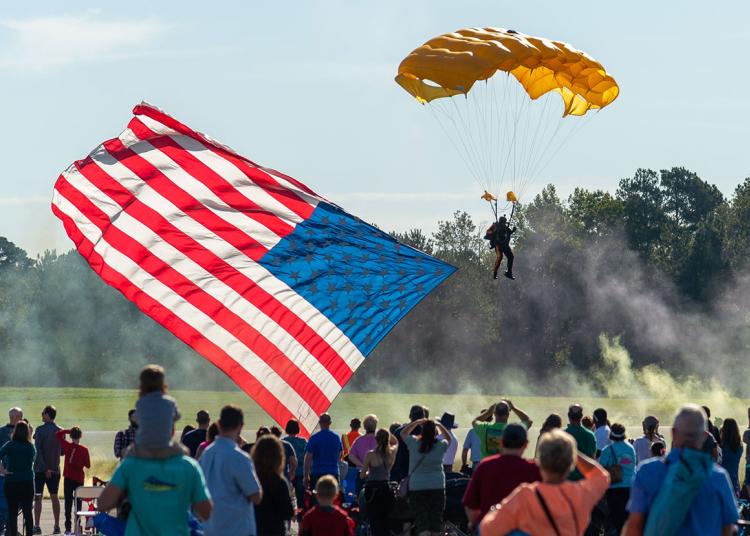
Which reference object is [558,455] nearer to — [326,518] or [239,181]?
[326,518]

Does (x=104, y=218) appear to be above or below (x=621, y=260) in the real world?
below

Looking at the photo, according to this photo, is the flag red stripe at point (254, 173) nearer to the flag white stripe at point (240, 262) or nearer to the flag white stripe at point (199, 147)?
the flag white stripe at point (199, 147)

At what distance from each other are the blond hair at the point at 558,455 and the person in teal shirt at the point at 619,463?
18.9 ft

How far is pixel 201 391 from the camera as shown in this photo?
5678 centimetres

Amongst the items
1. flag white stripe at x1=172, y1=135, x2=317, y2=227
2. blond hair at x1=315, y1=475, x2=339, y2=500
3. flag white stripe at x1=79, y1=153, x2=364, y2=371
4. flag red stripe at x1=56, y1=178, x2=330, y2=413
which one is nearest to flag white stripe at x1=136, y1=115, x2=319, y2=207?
flag white stripe at x1=172, y1=135, x2=317, y2=227

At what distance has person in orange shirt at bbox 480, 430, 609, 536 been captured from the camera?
569cm

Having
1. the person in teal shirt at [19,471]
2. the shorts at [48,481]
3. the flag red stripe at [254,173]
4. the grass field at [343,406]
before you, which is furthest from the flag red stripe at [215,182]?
the grass field at [343,406]

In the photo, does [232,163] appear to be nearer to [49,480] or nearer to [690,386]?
[49,480]

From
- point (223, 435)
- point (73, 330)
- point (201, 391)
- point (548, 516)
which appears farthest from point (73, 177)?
point (73, 330)

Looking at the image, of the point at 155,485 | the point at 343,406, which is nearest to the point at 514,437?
the point at 155,485

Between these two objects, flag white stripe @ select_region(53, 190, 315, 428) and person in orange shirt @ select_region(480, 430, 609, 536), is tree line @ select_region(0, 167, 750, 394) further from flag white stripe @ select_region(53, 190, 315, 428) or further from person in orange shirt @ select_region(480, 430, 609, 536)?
person in orange shirt @ select_region(480, 430, 609, 536)

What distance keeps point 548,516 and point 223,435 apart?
218cm

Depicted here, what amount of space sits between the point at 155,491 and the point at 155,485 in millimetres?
27

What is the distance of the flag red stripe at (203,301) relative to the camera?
1196 cm
